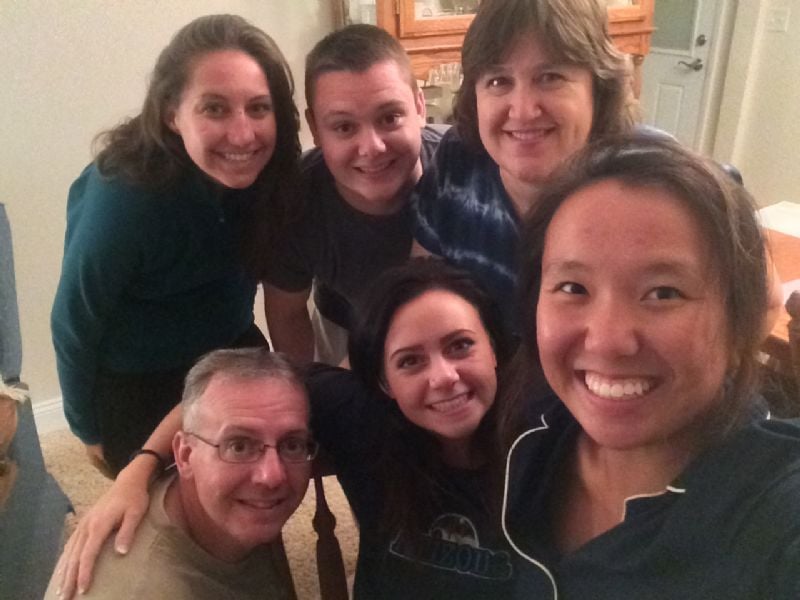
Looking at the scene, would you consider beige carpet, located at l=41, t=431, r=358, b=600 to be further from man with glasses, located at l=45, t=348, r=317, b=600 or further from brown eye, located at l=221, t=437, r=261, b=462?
brown eye, located at l=221, t=437, r=261, b=462

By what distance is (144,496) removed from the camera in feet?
3.81

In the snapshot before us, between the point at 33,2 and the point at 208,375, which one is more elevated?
the point at 33,2

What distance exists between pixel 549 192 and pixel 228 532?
77 centimetres

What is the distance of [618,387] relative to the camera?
2.34ft

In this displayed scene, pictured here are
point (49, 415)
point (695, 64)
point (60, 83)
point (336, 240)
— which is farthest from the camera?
point (695, 64)

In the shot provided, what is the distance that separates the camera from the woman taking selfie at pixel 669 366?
2.21ft

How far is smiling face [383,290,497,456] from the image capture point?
45.1 inches

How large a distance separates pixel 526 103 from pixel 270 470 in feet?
2.54

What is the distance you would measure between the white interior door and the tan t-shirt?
3.19 metres

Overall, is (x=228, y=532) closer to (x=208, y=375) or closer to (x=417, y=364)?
(x=208, y=375)

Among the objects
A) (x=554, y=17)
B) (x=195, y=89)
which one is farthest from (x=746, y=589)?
(x=195, y=89)

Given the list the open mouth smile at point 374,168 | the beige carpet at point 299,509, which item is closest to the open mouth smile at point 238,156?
the open mouth smile at point 374,168

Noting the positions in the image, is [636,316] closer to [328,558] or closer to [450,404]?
[450,404]

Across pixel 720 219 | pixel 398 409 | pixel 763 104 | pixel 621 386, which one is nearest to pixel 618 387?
pixel 621 386
